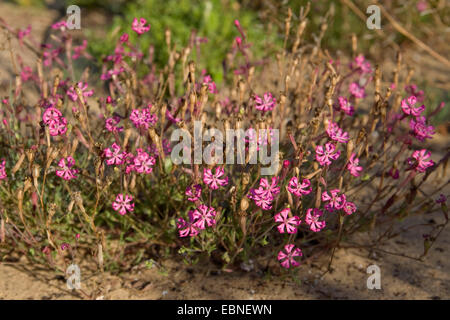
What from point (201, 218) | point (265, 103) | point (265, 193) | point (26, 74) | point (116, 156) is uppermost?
point (26, 74)

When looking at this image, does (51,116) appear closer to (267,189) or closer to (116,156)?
(116,156)

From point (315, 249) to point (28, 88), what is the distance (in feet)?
8.54

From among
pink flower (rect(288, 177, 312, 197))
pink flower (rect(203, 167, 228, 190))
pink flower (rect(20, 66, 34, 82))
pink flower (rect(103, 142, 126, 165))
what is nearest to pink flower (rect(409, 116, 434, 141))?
pink flower (rect(288, 177, 312, 197))

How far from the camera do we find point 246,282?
2201 millimetres

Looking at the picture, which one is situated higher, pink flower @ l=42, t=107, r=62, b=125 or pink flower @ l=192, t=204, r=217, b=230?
pink flower @ l=42, t=107, r=62, b=125

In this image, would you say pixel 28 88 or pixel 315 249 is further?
pixel 28 88

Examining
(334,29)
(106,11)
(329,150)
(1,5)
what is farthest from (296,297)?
(1,5)

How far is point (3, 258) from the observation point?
207 cm

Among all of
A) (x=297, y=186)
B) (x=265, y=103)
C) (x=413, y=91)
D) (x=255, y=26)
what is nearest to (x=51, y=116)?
(x=265, y=103)

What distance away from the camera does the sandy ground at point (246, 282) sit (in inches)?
83.5

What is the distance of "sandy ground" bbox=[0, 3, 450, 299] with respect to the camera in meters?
2.12

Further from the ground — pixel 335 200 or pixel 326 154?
pixel 326 154

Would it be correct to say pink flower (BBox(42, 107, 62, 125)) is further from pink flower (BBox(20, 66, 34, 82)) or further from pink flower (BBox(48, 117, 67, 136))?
pink flower (BBox(20, 66, 34, 82))

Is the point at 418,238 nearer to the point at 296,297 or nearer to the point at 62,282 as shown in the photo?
the point at 296,297
